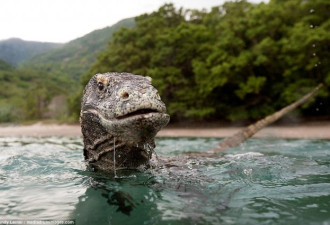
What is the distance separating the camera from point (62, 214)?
3.12 metres

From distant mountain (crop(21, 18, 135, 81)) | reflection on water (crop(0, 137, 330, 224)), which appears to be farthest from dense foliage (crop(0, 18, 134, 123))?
reflection on water (crop(0, 137, 330, 224))

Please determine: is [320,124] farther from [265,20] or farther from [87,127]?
[87,127]

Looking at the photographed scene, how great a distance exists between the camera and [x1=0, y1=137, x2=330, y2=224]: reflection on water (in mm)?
2949

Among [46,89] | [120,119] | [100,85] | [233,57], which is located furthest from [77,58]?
[120,119]

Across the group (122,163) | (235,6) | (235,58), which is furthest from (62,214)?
(235,6)

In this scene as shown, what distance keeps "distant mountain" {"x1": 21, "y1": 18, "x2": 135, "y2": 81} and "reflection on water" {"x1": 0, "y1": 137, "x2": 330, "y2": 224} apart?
76028 millimetres

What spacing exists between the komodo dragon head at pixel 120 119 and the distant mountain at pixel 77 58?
76433 millimetres

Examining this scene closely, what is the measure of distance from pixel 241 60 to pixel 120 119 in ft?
60.6

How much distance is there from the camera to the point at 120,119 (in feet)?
10.7

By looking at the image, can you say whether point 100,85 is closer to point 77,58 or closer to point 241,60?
point 241,60

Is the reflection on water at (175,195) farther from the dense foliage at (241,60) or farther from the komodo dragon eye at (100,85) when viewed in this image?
the dense foliage at (241,60)

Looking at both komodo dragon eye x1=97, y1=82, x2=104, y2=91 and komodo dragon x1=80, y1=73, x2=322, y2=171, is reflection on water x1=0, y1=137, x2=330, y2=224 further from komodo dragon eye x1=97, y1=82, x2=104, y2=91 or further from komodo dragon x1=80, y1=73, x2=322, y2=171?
komodo dragon eye x1=97, y1=82, x2=104, y2=91

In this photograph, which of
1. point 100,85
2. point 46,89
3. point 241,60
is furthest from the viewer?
point 46,89

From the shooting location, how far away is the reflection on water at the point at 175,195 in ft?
9.68
